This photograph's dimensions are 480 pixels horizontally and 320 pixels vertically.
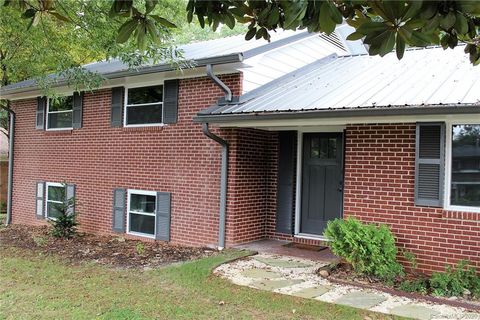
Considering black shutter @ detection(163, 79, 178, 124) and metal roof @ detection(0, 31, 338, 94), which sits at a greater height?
metal roof @ detection(0, 31, 338, 94)

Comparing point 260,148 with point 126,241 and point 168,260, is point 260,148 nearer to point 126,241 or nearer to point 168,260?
point 168,260

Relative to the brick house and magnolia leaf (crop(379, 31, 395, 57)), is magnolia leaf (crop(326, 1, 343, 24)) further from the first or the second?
the brick house

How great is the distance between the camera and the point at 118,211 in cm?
1020

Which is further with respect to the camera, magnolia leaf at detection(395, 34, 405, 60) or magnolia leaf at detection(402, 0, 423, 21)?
magnolia leaf at detection(395, 34, 405, 60)

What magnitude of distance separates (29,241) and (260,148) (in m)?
5.42

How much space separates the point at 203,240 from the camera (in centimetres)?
865

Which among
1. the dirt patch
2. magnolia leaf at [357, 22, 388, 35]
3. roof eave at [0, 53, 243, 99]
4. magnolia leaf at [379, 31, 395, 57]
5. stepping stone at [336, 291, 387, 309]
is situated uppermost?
roof eave at [0, 53, 243, 99]

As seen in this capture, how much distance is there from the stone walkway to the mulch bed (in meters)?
0.11

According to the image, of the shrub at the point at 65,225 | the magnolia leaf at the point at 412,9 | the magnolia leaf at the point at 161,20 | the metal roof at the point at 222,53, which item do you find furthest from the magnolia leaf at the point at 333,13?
the shrub at the point at 65,225

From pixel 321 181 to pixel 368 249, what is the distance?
2902 millimetres

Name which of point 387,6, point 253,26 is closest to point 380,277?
point 253,26

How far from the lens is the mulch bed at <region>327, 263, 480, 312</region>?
5156mm

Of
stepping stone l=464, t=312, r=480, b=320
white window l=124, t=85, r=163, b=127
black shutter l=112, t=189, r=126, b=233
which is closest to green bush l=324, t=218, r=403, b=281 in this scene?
stepping stone l=464, t=312, r=480, b=320

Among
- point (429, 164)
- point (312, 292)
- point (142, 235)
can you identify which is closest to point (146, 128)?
point (142, 235)
